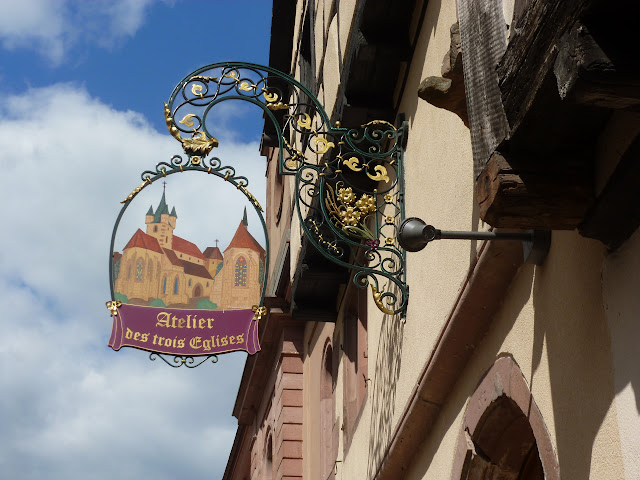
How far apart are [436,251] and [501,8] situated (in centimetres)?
260

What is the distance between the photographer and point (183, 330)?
10016 mm

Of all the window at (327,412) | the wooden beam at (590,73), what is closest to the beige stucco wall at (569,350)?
the wooden beam at (590,73)

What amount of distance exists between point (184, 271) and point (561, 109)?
733 cm

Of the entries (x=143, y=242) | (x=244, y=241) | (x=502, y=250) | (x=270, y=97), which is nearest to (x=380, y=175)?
(x=270, y=97)

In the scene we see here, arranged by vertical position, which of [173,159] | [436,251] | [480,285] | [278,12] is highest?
[278,12]

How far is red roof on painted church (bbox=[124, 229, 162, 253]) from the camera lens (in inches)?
374

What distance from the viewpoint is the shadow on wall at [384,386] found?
7.62 m

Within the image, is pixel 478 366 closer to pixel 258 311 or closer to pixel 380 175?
pixel 380 175

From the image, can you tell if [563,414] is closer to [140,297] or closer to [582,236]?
[582,236]

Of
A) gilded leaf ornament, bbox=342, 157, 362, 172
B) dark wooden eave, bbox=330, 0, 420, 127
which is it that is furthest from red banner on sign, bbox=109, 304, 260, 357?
gilded leaf ornament, bbox=342, 157, 362, 172

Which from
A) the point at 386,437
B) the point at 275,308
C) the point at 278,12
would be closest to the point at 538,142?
the point at 386,437

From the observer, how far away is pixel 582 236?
405 cm

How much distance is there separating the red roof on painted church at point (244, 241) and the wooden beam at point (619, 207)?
6.33 metres

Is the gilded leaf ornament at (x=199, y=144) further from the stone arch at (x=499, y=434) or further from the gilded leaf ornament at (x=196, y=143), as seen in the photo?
the stone arch at (x=499, y=434)
